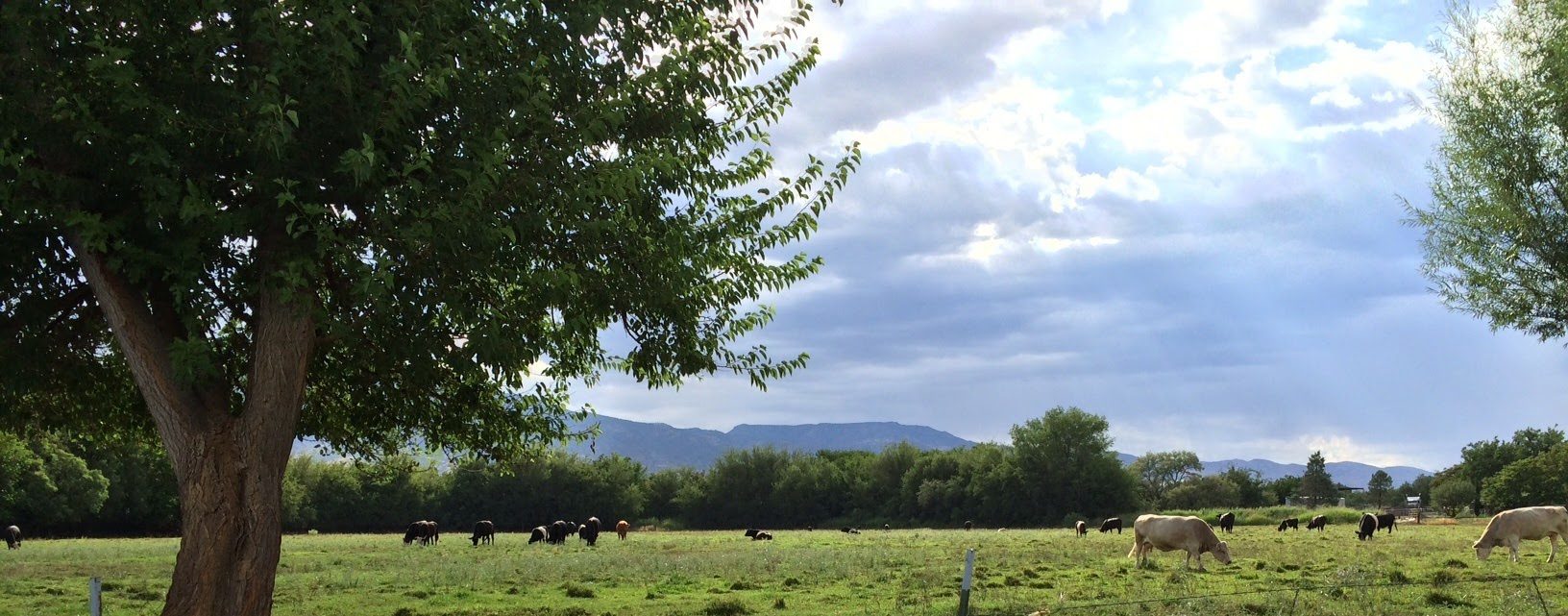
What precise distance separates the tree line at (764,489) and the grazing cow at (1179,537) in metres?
64.8

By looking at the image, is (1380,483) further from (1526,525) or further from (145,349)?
(145,349)

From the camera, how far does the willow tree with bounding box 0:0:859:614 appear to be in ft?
30.9

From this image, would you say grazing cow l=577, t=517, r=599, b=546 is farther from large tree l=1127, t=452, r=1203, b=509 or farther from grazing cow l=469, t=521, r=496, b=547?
large tree l=1127, t=452, r=1203, b=509

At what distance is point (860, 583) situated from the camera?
2489 centimetres

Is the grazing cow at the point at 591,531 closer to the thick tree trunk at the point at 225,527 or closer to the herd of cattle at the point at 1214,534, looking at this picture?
the herd of cattle at the point at 1214,534

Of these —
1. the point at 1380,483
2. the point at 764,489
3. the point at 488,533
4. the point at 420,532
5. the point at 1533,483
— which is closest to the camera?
the point at 420,532

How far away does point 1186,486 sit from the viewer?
132 m

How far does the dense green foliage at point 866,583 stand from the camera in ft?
61.6

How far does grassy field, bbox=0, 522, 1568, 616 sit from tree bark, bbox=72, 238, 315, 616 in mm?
9349

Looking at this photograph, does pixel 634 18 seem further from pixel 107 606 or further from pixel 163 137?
pixel 107 606

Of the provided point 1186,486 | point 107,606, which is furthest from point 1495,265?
point 1186,486

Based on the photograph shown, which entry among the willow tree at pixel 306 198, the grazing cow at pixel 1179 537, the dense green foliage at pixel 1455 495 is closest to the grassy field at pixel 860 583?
the grazing cow at pixel 1179 537

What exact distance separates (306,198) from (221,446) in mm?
2560

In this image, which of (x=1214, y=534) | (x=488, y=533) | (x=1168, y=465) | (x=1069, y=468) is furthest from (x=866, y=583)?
(x=1168, y=465)
